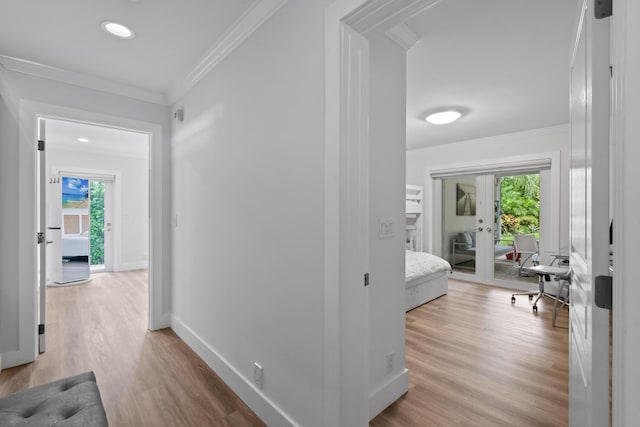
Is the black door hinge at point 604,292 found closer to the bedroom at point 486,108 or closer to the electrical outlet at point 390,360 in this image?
the electrical outlet at point 390,360

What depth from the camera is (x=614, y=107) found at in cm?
72

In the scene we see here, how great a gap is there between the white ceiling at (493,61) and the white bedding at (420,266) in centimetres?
195

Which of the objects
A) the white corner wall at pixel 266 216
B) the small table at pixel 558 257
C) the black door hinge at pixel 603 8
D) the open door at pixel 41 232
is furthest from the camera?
the small table at pixel 558 257

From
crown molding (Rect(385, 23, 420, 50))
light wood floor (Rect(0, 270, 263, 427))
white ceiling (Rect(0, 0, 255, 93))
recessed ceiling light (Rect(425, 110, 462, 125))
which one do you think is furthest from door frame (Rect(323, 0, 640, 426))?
recessed ceiling light (Rect(425, 110, 462, 125))

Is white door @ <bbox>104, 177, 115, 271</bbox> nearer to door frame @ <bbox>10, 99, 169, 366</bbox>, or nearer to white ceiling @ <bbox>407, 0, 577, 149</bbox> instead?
door frame @ <bbox>10, 99, 169, 366</bbox>

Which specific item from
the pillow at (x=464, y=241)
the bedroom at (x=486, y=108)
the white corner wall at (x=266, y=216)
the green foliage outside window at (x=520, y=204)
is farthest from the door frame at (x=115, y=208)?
the green foliage outside window at (x=520, y=204)

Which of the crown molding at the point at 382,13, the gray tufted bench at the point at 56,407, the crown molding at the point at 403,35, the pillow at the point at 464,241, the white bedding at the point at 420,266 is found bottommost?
the gray tufted bench at the point at 56,407

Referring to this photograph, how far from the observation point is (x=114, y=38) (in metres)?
2.15

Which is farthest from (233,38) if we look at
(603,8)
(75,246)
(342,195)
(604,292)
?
(75,246)

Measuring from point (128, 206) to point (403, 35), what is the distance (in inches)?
252

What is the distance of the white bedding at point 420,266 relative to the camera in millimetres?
3735

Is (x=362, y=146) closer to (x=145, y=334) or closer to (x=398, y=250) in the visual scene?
(x=398, y=250)

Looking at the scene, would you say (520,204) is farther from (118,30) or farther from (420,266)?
(118,30)

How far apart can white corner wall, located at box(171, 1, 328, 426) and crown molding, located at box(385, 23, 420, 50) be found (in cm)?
69
